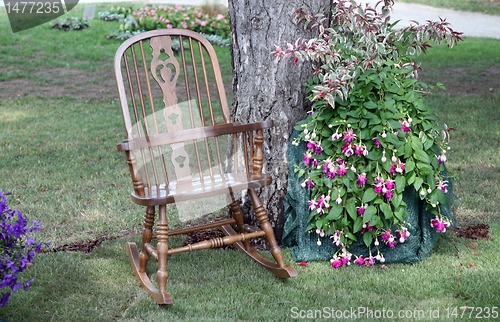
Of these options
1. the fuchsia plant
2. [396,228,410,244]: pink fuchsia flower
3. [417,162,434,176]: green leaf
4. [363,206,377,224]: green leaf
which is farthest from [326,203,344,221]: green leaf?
[417,162,434,176]: green leaf

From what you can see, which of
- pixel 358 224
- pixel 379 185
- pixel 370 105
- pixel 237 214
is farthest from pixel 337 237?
pixel 370 105

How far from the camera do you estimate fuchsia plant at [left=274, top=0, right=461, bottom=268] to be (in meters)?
3.30

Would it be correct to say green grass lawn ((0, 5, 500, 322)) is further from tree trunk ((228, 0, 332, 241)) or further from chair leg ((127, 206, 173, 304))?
tree trunk ((228, 0, 332, 241))

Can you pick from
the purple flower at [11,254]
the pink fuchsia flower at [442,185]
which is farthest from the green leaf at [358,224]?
the purple flower at [11,254]

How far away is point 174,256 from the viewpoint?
3.65 m

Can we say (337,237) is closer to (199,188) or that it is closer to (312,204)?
(312,204)

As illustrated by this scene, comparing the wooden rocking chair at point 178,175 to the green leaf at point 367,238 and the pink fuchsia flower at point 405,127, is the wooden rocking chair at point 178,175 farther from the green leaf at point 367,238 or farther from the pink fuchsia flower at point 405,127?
the pink fuchsia flower at point 405,127

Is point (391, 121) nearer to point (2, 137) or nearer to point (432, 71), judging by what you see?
point (2, 137)

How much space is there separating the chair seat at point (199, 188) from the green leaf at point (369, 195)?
1.66 ft

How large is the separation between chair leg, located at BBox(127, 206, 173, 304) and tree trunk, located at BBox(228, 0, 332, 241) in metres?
0.75

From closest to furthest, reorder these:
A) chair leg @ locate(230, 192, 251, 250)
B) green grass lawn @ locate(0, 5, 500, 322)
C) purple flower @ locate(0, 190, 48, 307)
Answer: purple flower @ locate(0, 190, 48, 307) < green grass lawn @ locate(0, 5, 500, 322) < chair leg @ locate(230, 192, 251, 250)

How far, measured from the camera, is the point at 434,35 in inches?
137

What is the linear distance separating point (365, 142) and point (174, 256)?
48.9 inches

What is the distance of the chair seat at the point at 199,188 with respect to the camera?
9.82 ft
